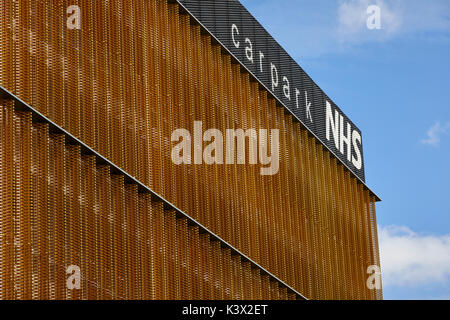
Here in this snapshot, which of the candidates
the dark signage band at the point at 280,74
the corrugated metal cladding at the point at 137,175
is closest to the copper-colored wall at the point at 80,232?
the corrugated metal cladding at the point at 137,175

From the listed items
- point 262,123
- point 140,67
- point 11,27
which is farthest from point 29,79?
point 262,123

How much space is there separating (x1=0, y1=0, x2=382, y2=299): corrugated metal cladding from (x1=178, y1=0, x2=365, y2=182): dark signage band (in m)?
1.16

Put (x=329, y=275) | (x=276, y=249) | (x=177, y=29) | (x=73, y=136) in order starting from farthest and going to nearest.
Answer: (x=329, y=275) → (x=276, y=249) → (x=177, y=29) → (x=73, y=136)

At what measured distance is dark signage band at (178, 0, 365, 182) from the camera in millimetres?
62406

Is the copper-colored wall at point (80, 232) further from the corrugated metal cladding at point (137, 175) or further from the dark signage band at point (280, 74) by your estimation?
the dark signage band at point (280, 74)

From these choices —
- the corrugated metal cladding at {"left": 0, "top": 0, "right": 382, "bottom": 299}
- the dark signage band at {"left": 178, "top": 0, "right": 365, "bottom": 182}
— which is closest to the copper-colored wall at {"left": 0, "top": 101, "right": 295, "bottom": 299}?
the corrugated metal cladding at {"left": 0, "top": 0, "right": 382, "bottom": 299}

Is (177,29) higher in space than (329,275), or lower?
higher

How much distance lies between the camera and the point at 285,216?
2589 inches

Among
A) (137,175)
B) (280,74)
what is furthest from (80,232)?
(280,74)

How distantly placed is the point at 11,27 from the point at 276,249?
24872mm

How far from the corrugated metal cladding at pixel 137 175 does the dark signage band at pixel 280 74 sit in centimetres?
116

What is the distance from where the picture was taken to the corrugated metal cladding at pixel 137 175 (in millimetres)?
42344

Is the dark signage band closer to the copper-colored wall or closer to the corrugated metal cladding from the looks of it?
the corrugated metal cladding

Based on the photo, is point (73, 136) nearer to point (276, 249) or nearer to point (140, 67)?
point (140, 67)
